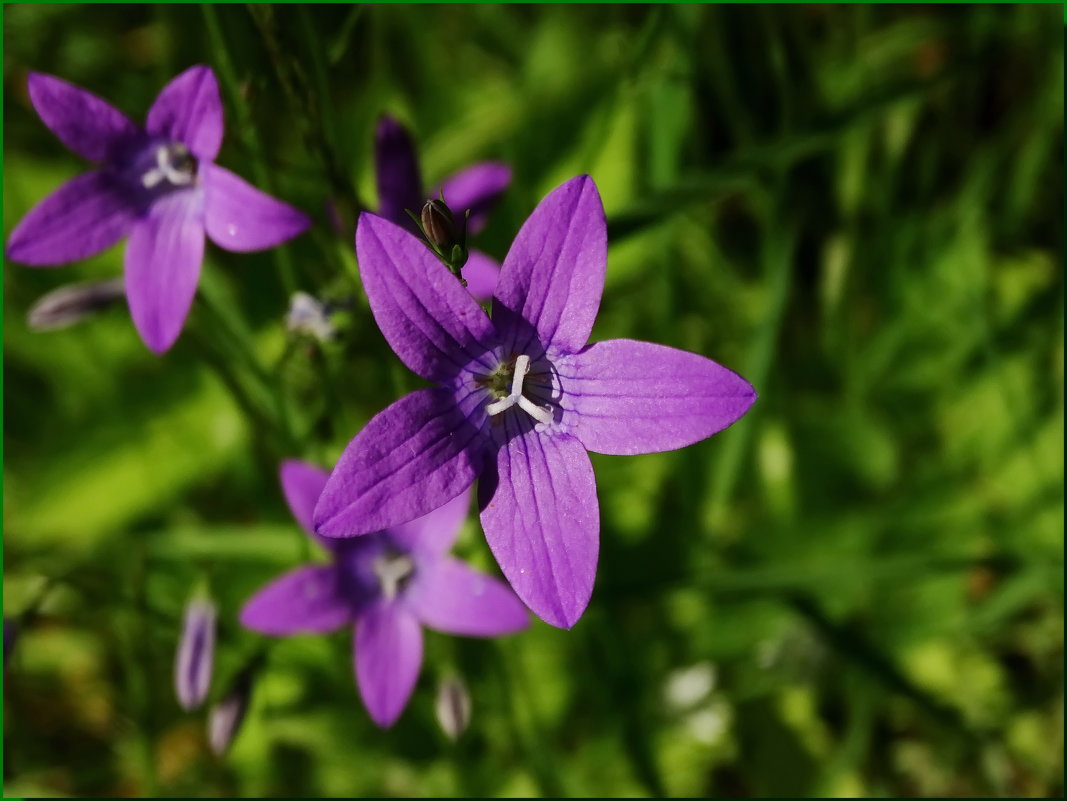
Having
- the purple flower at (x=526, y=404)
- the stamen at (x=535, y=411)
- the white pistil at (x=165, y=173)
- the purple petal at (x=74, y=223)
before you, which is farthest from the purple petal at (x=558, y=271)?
the purple petal at (x=74, y=223)

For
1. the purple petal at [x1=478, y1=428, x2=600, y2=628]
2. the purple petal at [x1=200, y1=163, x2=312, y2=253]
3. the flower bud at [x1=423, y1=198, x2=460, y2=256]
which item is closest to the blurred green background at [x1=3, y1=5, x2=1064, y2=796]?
the purple petal at [x1=200, y1=163, x2=312, y2=253]

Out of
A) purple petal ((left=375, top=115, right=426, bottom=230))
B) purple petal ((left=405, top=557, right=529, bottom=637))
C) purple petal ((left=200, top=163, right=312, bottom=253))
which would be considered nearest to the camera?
purple petal ((left=200, top=163, right=312, bottom=253))

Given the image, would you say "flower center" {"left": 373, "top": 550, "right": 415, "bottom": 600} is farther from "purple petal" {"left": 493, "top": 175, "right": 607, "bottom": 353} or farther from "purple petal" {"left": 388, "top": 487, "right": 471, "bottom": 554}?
"purple petal" {"left": 493, "top": 175, "right": 607, "bottom": 353}

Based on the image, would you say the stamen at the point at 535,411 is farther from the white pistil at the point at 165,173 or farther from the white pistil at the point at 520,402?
the white pistil at the point at 165,173

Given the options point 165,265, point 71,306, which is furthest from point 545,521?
point 71,306

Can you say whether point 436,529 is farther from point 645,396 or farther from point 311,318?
point 645,396
